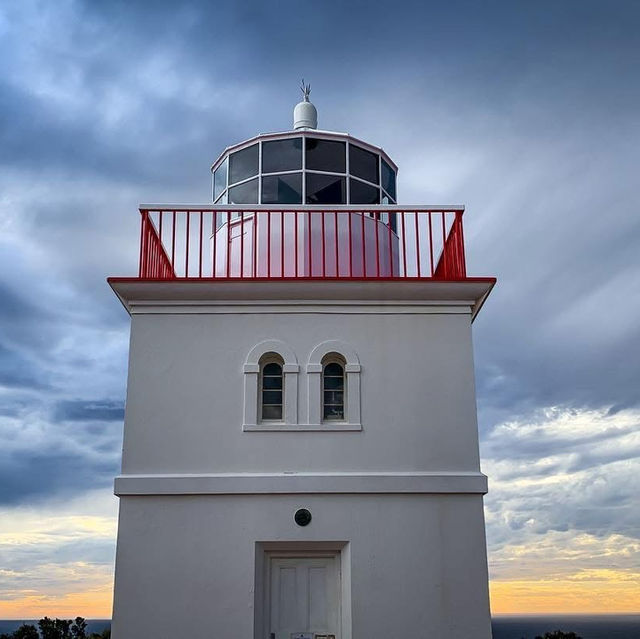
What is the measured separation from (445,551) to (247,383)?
295 centimetres

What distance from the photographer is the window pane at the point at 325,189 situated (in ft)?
40.8

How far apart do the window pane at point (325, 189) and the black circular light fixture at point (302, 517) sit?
14.7 feet

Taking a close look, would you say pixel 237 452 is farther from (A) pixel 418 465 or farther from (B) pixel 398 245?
(B) pixel 398 245

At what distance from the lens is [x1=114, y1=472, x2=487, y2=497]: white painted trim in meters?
10.0

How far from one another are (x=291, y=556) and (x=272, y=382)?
2.03 meters

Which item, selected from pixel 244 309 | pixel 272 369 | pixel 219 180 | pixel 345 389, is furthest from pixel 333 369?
pixel 219 180

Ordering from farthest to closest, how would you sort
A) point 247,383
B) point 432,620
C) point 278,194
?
point 278,194 < point 247,383 < point 432,620

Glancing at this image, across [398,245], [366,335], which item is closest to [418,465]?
[366,335]

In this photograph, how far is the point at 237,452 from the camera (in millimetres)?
10180

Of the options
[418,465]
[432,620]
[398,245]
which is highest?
[398,245]

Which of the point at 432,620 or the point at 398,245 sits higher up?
the point at 398,245

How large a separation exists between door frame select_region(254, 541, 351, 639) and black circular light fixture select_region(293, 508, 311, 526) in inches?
9.5

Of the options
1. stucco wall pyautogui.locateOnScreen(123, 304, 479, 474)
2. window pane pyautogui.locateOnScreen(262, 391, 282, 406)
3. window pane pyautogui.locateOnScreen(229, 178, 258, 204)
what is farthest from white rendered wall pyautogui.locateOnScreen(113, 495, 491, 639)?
window pane pyautogui.locateOnScreen(229, 178, 258, 204)

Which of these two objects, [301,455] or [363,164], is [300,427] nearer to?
[301,455]
